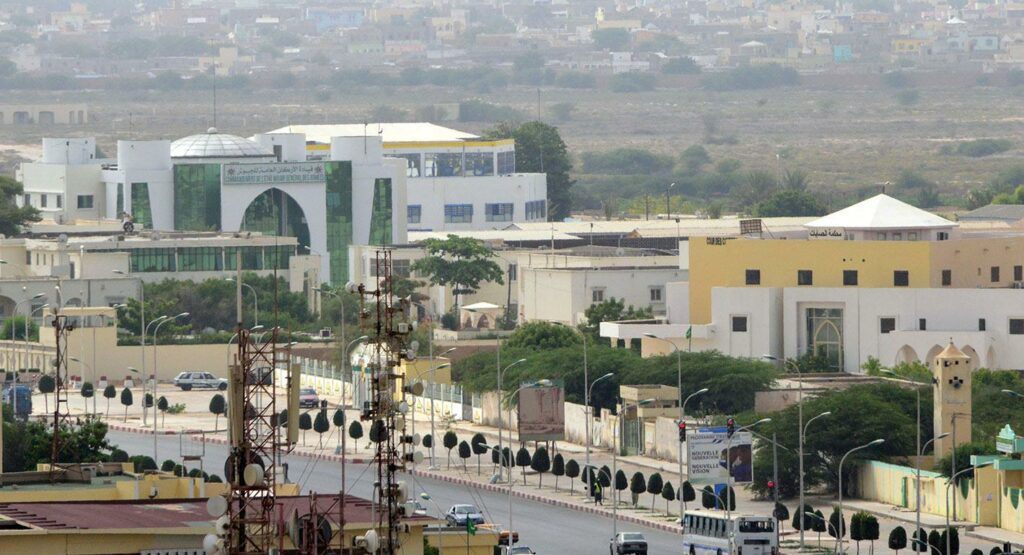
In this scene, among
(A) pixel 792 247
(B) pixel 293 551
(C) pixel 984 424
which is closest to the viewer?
(B) pixel 293 551

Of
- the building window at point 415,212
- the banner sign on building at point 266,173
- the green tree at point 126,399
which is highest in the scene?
the banner sign on building at point 266,173

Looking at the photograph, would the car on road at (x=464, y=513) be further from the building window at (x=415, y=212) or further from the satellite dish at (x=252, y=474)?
the building window at (x=415, y=212)

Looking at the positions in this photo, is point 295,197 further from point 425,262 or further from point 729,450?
point 729,450

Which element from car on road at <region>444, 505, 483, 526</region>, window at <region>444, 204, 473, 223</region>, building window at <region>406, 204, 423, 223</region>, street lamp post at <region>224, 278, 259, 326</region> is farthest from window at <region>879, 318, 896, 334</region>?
window at <region>444, 204, 473, 223</region>

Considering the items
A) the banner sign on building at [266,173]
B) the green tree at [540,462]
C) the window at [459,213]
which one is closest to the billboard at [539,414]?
the green tree at [540,462]

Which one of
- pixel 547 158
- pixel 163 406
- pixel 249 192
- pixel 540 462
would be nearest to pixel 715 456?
pixel 540 462

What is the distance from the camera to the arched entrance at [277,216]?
125 m

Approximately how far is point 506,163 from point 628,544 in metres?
97.0

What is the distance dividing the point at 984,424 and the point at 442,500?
12911 millimetres

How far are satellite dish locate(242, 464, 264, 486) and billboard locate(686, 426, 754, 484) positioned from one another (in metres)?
35.3

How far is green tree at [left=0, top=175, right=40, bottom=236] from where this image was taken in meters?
119

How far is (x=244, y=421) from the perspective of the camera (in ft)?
88.5

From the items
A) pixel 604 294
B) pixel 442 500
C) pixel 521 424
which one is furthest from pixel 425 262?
pixel 442 500

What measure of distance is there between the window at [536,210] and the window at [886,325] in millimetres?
60743
